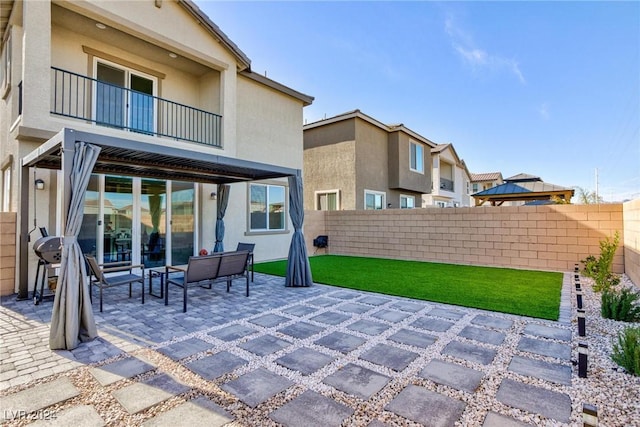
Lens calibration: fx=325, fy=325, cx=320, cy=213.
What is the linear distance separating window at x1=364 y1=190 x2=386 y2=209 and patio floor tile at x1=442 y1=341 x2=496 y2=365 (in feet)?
41.2

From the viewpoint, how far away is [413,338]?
4.34m

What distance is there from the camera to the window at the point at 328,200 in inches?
650

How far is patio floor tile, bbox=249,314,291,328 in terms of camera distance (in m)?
4.91

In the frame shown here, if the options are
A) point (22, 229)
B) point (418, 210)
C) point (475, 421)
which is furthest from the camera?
point (418, 210)

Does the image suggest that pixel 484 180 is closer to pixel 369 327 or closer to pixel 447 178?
pixel 447 178

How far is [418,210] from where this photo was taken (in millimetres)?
11891

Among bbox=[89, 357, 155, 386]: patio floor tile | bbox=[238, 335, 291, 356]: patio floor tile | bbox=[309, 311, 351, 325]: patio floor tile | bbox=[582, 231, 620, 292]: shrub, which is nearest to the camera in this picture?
bbox=[89, 357, 155, 386]: patio floor tile

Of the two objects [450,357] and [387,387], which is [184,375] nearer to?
[387,387]

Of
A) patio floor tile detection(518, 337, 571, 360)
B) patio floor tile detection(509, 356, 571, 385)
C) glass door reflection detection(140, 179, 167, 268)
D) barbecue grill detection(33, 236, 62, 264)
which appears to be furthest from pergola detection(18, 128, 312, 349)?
patio floor tile detection(509, 356, 571, 385)

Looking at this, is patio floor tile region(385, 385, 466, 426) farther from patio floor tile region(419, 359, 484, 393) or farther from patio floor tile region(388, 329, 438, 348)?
patio floor tile region(388, 329, 438, 348)

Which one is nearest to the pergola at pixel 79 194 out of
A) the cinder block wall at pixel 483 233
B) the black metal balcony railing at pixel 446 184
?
the cinder block wall at pixel 483 233

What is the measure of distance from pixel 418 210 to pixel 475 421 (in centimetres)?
979

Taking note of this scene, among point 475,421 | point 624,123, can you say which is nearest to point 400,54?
point 475,421

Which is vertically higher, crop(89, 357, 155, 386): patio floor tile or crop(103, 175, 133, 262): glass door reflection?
crop(103, 175, 133, 262): glass door reflection
